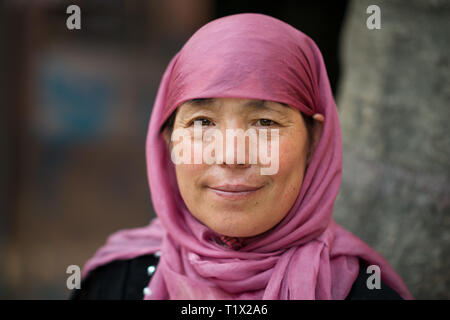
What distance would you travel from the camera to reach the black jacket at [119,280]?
→ 2042mm

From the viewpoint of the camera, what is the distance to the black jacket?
2.04 meters

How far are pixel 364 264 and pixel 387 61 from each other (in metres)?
1.23

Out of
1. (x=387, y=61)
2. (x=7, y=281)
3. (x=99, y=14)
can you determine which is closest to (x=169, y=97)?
(x=387, y=61)

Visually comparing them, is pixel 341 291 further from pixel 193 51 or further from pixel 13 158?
pixel 13 158

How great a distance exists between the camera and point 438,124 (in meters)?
2.50

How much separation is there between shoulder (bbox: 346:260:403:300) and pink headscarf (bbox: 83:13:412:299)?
4 centimetres

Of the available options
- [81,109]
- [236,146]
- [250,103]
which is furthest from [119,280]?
[81,109]

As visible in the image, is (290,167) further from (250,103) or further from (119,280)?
(119,280)

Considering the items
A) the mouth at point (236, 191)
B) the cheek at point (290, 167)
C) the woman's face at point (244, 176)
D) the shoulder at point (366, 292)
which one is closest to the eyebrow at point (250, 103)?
the woman's face at point (244, 176)

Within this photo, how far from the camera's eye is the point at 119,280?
2.11 metres

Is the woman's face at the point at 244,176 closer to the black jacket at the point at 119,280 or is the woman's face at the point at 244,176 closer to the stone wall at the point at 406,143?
the black jacket at the point at 119,280

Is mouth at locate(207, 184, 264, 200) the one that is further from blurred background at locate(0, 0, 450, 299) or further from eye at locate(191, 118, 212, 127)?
blurred background at locate(0, 0, 450, 299)

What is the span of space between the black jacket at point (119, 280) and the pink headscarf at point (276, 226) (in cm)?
14

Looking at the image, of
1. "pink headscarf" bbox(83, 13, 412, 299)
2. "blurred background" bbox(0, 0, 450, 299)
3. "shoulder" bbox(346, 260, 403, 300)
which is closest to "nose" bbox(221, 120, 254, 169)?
"pink headscarf" bbox(83, 13, 412, 299)
